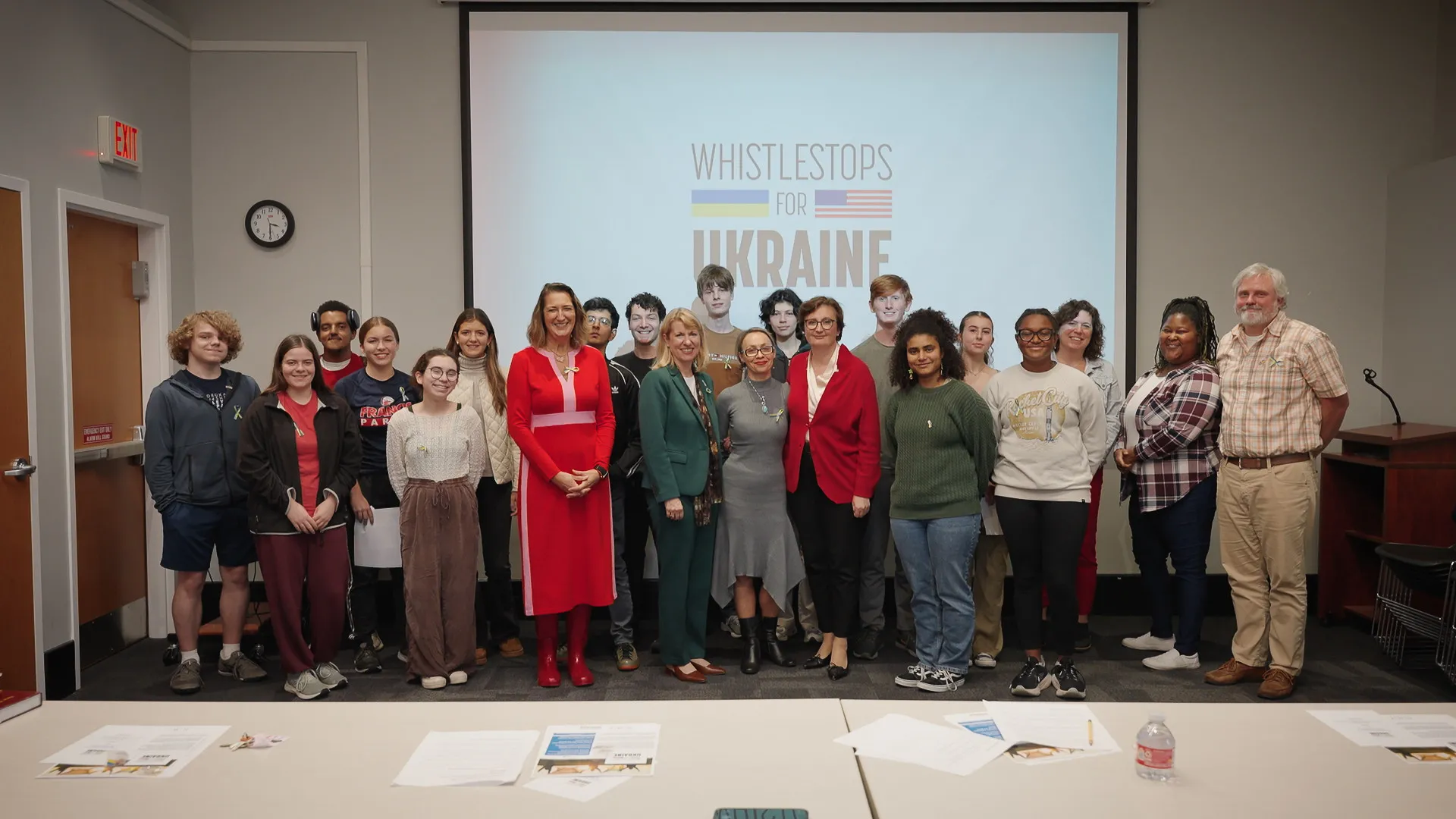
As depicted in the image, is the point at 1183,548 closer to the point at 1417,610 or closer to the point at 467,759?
the point at 1417,610

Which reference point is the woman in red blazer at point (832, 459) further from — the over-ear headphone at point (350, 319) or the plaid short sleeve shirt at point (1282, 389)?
the over-ear headphone at point (350, 319)

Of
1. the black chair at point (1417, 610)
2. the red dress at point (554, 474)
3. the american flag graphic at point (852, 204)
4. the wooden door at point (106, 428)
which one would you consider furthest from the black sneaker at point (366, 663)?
the black chair at point (1417, 610)

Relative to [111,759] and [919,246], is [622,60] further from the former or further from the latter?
[111,759]

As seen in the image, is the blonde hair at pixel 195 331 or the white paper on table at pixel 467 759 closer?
the white paper on table at pixel 467 759

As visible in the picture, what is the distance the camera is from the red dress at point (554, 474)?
3635 mm

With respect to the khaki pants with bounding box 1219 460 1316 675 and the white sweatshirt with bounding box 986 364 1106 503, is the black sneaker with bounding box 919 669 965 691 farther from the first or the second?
the khaki pants with bounding box 1219 460 1316 675

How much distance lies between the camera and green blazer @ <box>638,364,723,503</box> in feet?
12.0

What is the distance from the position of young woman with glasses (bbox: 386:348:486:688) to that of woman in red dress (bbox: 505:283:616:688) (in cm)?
24

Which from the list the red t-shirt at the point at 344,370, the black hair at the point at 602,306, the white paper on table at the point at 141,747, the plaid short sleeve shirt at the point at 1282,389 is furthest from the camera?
the black hair at the point at 602,306

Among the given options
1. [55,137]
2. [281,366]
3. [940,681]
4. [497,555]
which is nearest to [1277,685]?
[940,681]

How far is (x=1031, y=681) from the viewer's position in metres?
3.53

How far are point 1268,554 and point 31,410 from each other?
4.89 meters

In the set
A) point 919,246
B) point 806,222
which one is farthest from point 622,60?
point 919,246

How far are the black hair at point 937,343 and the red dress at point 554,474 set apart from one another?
3.92 feet
